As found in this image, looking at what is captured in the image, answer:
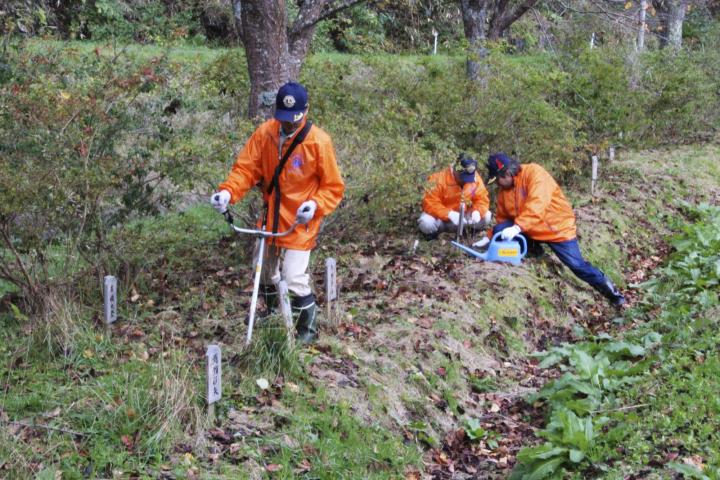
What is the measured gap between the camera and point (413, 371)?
6793 millimetres

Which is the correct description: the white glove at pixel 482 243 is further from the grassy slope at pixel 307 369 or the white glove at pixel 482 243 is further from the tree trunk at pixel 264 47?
the tree trunk at pixel 264 47

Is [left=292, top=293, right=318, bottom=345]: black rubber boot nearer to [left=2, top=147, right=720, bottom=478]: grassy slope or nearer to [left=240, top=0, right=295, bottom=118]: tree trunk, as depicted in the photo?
[left=2, top=147, right=720, bottom=478]: grassy slope

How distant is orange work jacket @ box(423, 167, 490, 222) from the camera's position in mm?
10125

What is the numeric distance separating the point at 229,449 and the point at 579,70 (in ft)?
37.8

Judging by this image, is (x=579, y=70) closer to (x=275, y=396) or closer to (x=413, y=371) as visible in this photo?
(x=413, y=371)

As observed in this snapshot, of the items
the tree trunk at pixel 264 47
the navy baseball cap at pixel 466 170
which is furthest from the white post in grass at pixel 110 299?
the navy baseball cap at pixel 466 170

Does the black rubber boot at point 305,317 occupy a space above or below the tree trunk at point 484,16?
below

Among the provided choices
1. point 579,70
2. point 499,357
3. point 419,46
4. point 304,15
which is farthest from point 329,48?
point 499,357

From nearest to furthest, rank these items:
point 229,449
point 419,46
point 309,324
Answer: point 229,449 → point 309,324 → point 419,46

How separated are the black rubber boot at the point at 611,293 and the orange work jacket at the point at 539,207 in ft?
2.09

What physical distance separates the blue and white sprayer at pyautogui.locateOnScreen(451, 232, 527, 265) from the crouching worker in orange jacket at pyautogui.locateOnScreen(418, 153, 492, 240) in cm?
76

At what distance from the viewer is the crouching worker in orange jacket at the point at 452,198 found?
1003 cm

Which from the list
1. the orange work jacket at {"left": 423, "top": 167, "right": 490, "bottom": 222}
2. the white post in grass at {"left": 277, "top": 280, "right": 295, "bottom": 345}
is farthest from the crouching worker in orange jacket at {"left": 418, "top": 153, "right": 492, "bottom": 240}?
the white post in grass at {"left": 277, "top": 280, "right": 295, "bottom": 345}

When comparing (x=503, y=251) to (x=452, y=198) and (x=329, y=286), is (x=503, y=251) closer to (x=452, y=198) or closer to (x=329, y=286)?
(x=452, y=198)
